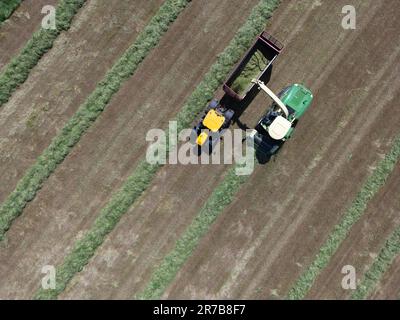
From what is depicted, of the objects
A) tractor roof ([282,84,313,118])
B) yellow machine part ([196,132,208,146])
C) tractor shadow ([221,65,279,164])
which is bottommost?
yellow machine part ([196,132,208,146])

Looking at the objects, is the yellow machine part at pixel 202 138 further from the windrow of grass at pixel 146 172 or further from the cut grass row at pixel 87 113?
the cut grass row at pixel 87 113

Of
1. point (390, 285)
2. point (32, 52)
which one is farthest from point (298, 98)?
point (32, 52)

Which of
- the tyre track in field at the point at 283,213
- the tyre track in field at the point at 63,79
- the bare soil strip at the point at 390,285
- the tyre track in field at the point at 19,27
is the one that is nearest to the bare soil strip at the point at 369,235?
the bare soil strip at the point at 390,285

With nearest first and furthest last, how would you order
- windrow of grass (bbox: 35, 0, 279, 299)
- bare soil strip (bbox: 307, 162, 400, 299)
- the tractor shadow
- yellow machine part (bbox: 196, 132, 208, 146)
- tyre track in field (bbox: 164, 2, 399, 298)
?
yellow machine part (bbox: 196, 132, 208, 146), windrow of grass (bbox: 35, 0, 279, 299), the tractor shadow, tyre track in field (bbox: 164, 2, 399, 298), bare soil strip (bbox: 307, 162, 400, 299)

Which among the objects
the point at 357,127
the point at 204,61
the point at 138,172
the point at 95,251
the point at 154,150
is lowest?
the point at 95,251

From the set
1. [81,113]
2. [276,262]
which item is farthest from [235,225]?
[81,113]

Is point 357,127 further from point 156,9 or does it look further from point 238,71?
point 156,9

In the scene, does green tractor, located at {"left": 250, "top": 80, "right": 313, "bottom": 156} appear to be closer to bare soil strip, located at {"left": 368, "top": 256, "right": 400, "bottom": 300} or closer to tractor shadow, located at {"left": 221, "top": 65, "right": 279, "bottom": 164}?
tractor shadow, located at {"left": 221, "top": 65, "right": 279, "bottom": 164}

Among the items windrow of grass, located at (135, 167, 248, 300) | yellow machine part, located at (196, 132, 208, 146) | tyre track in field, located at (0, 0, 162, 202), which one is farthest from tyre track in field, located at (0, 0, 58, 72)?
windrow of grass, located at (135, 167, 248, 300)
